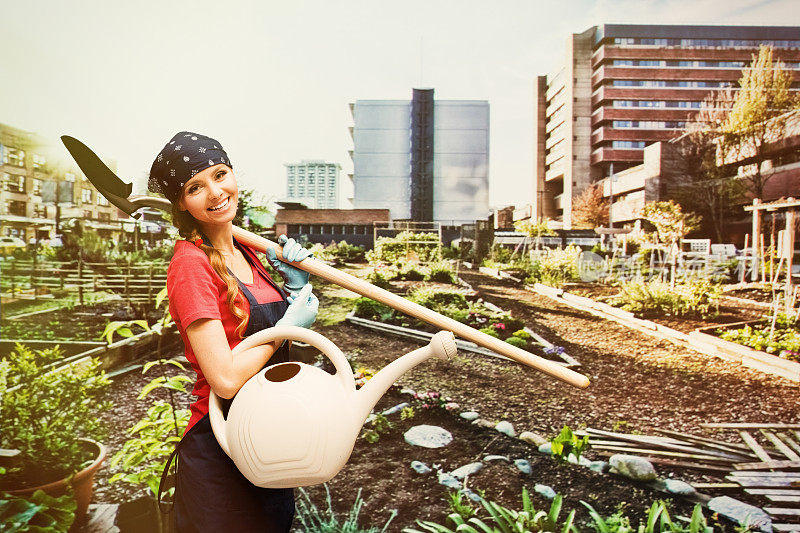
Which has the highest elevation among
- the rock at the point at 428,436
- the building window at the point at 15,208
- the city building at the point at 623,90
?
the city building at the point at 623,90

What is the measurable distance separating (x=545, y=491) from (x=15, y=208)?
11.7ft

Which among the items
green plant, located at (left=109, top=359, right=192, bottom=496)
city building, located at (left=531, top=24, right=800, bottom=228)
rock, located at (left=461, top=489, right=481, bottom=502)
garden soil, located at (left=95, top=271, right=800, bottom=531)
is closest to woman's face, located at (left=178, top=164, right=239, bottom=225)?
green plant, located at (left=109, top=359, right=192, bottom=496)

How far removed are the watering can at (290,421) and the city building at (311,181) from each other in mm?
1990

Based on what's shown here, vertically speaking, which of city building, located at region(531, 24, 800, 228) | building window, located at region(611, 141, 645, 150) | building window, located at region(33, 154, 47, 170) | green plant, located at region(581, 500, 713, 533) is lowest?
green plant, located at region(581, 500, 713, 533)

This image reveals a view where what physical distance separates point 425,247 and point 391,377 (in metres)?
1.75

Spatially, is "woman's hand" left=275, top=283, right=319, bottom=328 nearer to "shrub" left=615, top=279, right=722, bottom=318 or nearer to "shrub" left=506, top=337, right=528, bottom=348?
"shrub" left=506, top=337, right=528, bottom=348

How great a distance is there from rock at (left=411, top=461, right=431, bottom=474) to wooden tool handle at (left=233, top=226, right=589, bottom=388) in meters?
1.30

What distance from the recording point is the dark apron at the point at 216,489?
138 centimetres

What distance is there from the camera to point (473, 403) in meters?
2.68

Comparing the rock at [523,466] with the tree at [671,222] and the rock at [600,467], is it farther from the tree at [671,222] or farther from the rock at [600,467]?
the tree at [671,222]

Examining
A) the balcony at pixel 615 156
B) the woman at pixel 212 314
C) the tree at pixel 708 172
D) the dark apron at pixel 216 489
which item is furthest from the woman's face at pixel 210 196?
the tree at pixel 708 172

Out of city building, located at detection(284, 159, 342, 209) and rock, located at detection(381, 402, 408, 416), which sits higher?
city building, located at detection(284, 159, 342, 209)

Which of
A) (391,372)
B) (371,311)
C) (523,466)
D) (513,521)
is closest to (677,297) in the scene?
(523,466)

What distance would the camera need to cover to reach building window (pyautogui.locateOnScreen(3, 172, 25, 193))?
302cm
